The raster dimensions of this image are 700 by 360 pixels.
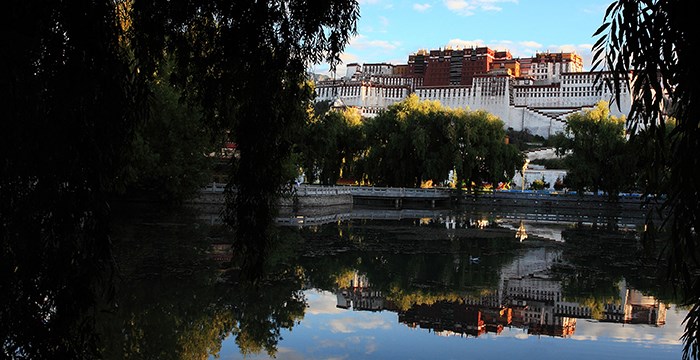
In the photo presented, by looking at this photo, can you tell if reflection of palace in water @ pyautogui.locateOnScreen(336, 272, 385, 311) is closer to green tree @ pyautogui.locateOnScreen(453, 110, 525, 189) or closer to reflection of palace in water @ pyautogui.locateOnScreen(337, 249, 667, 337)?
reflection of palace in water @ pyautogui.locateOnScreen(337, 249, 667, 337)

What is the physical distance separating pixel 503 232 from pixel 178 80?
22.5 metres

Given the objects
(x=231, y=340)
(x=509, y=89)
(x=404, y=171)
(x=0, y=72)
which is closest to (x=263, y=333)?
(x=231, y=340)

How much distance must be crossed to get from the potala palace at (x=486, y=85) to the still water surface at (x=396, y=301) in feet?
247

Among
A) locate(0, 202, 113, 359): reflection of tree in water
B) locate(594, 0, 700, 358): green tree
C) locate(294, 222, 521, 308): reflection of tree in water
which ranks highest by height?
locate(594, 0, 700, 358): green tree

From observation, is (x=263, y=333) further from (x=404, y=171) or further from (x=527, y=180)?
(x=527, y=180)

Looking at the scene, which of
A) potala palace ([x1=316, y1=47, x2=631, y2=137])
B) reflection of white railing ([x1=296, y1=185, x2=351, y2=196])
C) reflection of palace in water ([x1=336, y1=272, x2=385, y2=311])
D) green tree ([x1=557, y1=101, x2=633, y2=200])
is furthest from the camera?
potala palace ([x1=316, y1=47, x2=631, y2=137])

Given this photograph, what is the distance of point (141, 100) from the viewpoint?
15.9ft

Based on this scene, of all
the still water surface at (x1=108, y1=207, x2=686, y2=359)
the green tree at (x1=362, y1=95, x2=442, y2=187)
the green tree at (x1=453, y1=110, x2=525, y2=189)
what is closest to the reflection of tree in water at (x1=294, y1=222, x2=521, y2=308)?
the still water surface at (x1=108, y1=207, x2=686, y2=359)

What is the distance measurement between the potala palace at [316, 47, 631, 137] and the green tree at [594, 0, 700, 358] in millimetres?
89596

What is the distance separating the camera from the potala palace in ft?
322

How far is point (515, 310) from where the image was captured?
1198 centimetres

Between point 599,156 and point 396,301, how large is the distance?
102 ft

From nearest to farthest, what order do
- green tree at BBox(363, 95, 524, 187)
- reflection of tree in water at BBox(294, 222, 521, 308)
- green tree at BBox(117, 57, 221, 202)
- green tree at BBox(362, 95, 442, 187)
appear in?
reflection of tree in water at BBox(294, 222, 521, 308), green tree at BBox(117, 57, 221, 202), green tree at BBox(363, 95, 524, 187), green tree at BBox(362, 95, 442, 187)

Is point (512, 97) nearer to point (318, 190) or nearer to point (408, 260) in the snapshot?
point (318, 190)
